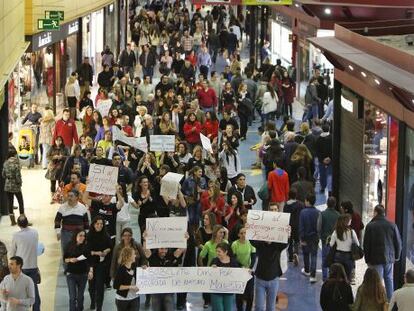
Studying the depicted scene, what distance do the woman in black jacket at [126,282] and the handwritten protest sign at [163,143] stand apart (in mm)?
7202

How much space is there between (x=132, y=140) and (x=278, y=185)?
4.18 m

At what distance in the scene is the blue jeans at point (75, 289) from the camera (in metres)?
16.9

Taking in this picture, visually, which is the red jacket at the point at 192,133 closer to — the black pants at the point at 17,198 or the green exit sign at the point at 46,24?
the green exit sign at the point at 46,24

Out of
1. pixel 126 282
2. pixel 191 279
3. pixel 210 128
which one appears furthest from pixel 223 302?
pixel 210 128

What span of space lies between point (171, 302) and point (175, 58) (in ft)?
85.4

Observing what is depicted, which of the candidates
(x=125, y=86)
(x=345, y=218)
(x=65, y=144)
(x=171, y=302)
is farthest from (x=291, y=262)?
(x=125, y=86)

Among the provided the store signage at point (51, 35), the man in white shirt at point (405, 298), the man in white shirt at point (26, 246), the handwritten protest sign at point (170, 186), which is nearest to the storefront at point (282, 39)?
the store signage at point (51, 35)

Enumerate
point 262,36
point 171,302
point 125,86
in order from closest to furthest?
point 171,302 → point 125,86 → point 262,36

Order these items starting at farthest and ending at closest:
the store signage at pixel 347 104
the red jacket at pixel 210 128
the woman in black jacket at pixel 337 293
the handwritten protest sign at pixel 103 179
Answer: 1. the red jacket at pixel 210 128
2. the store signage at pixel 347 104
3. the handwritten protest sign at pixel 103 179
4. the woman in black jacket at pixel 337 293

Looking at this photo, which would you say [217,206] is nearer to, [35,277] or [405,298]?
[35,277]

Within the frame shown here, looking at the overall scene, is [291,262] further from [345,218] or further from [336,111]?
[336,111]

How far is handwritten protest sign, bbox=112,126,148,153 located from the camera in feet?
78.6

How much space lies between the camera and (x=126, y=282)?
15.6 m

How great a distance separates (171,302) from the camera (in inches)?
642
